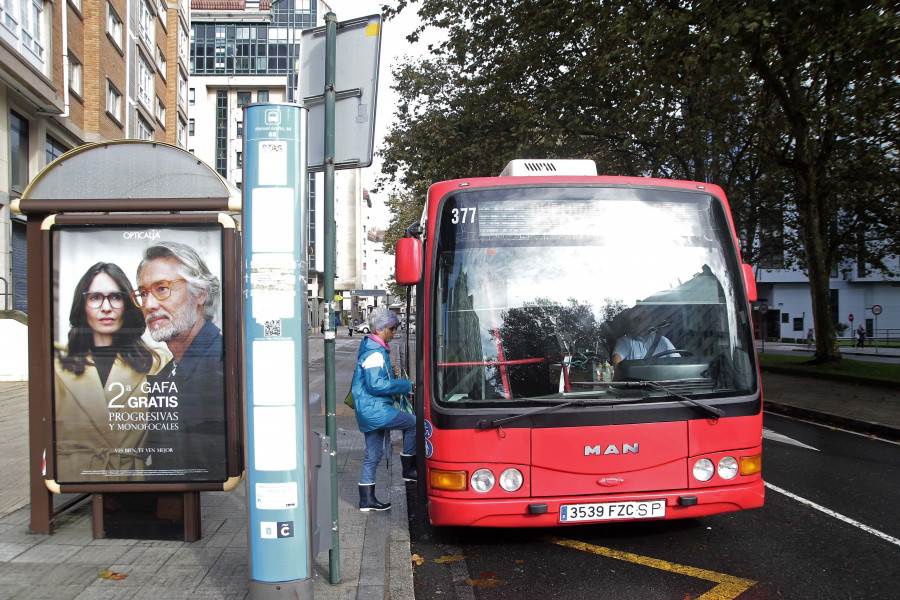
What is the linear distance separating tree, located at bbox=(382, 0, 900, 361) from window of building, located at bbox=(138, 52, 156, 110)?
11.4m

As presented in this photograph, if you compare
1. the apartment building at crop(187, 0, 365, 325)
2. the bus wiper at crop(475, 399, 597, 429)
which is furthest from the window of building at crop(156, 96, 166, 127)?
the bus wiper at crop(475, 399, 597, 429)

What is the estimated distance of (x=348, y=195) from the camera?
3504 inches

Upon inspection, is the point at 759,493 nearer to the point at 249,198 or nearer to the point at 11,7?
the point at 249,198

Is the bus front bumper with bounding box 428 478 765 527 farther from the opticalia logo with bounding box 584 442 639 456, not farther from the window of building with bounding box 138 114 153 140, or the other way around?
the window of building with bounding box 138 114 153 140

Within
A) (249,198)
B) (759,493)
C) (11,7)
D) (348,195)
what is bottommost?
(759,493)

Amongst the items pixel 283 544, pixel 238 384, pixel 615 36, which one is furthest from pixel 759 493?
pixel 615 36

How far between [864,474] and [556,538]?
163 inches

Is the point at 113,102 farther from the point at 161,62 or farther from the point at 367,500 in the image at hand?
the point at 367,500

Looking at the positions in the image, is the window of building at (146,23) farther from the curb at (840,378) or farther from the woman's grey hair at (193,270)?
the woman's grey hair at (193,270)

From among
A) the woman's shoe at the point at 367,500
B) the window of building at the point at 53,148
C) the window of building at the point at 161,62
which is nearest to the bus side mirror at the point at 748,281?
the woman's shoe at the point at 367,500

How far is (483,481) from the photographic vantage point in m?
4.48

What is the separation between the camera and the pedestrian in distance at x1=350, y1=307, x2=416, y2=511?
5520mm

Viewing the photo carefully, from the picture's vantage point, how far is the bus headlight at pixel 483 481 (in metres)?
4.48

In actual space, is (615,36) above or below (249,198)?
above
